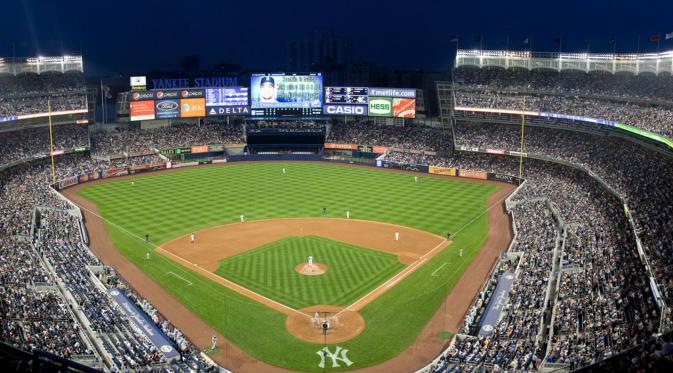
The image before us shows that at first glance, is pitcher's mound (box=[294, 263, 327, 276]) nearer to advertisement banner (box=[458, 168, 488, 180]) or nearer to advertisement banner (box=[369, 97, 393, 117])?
advertisement banner (box=[458, 168, 488, 180])

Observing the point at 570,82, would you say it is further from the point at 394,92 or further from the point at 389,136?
the point at 389,136

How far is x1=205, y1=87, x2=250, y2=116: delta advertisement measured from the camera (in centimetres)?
7575

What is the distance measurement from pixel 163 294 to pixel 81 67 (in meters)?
50.9

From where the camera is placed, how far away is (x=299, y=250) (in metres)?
38.5

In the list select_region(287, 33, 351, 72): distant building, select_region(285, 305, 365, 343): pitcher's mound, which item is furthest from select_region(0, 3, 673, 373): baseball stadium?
select_region(287, 33, 351, 72): distant building

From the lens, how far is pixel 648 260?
2720cm

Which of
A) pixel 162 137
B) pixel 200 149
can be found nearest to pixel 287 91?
pixel 200 149

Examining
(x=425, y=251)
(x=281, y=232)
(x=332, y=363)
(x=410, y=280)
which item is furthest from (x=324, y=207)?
(x=332, y=363)

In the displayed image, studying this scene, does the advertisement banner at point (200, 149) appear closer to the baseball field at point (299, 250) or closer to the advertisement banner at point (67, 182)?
the baseball field at point (299, 250)

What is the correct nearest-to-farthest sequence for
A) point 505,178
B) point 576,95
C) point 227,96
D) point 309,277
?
point 309,277, point 505,178, point 576,95, point 227,96

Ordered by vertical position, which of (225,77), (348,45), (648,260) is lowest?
(648,260)

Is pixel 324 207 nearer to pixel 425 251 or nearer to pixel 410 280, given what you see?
pixel 425 251

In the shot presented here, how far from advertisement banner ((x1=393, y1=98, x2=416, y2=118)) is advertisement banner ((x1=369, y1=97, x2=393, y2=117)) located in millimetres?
626

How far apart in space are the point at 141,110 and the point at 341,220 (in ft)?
123
